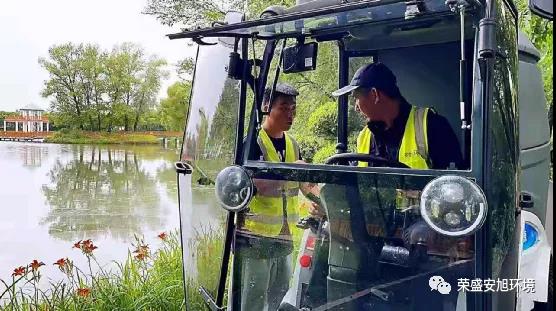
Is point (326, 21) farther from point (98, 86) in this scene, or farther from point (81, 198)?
point (98, 86)

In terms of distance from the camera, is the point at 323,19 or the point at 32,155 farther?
the point at 32,155

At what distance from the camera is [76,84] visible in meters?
8.91

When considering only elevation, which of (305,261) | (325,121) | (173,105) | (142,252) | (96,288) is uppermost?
(173,105)

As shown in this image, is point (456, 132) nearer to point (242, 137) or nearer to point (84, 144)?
point (242, 137)

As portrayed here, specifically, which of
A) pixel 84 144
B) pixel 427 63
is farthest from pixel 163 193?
pixel 427 63

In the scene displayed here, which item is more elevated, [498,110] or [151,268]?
[498,110]

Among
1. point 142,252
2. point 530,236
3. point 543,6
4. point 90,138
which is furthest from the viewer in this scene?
point 90,138

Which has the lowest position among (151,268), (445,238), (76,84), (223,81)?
(151,268)

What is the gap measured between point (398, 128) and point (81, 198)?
22.0 ft

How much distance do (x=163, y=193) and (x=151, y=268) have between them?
171 inches

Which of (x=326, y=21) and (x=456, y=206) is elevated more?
(x=326, y=21)

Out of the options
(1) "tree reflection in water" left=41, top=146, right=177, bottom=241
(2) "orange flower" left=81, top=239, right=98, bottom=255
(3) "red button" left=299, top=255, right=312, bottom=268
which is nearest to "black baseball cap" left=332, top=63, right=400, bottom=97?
(3) "red button" left=299, top=255, right=312, bottom=268

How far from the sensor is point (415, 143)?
6.27ft

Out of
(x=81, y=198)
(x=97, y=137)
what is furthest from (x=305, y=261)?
(x=97, y=137)
